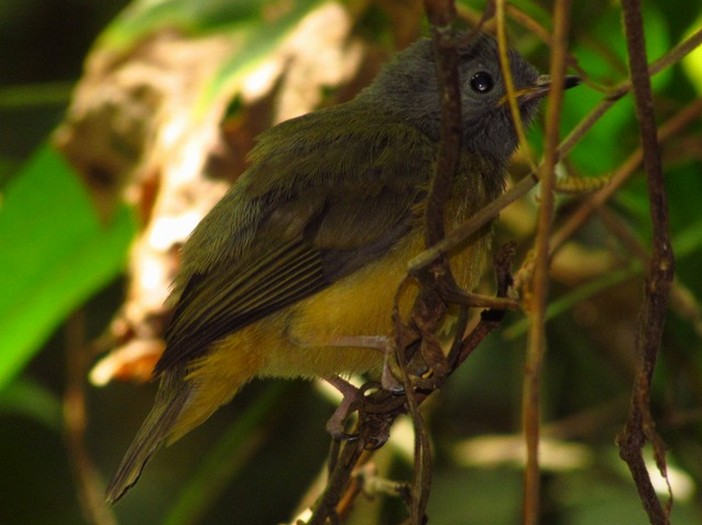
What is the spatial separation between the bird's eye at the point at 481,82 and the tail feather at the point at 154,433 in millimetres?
1299

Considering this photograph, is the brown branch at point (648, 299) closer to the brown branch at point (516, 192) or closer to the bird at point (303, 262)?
the brown branch at point (516, 192)

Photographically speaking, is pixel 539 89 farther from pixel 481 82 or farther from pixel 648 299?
pixel 648 299

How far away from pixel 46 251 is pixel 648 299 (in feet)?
8.18

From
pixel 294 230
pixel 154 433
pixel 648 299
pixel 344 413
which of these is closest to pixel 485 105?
pixel 294 230

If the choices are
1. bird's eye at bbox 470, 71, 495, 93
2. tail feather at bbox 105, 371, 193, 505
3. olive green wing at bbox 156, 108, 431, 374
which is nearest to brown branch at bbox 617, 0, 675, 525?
olive green wing at bbox 156, 108, 431, 374

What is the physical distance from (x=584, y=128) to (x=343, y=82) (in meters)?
1.96

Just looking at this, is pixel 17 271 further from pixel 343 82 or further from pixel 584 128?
pixel 584 128

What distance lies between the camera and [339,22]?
404cm

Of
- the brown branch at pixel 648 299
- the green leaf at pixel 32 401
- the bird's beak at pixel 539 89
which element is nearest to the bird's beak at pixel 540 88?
the bird's beak at pixel 539 89

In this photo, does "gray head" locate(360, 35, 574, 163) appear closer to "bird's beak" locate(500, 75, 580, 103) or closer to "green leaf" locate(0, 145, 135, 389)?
"bird's beak" locate(500, 75, 580, 103)

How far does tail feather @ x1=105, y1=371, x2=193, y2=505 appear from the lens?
298cm

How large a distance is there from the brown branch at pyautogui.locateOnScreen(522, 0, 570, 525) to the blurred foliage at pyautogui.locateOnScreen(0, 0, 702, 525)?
6.04 ft

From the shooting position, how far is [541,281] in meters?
1.94

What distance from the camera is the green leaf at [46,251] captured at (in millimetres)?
3850
